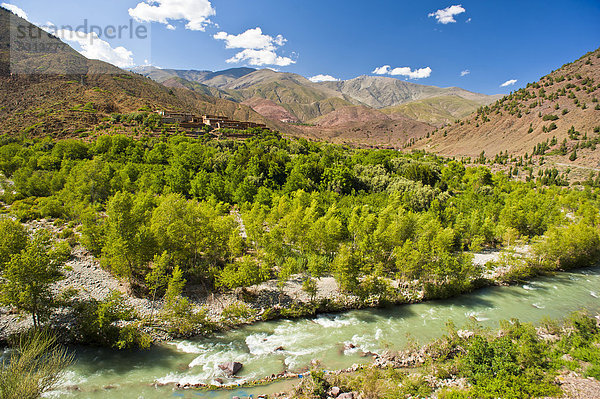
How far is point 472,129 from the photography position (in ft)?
420

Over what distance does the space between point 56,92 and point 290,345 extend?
114521mm

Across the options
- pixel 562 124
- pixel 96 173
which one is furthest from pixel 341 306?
pixel 562 124

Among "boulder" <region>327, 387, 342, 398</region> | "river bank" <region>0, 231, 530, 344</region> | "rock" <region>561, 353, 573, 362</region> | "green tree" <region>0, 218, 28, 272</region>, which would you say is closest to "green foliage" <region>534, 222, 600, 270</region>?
"river bank" <region>0, 231, 530, 344</region>

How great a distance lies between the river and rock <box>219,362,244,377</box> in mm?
331

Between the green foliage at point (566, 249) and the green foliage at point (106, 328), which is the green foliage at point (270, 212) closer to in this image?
the green foliage at point (566, 249)

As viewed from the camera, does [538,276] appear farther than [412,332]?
Yes

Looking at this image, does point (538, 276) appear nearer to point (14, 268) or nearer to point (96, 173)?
point (14, 268)

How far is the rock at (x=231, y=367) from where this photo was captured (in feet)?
60.0

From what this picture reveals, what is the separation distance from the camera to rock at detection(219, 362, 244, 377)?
719 inches

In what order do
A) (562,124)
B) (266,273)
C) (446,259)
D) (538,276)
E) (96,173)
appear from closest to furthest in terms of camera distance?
(266,273)
(446,259)
(538,276)
(96,173)
(562,124)

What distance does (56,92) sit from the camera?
9131 centimetres

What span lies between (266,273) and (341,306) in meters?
7.55

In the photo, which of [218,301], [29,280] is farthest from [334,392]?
[29,280]

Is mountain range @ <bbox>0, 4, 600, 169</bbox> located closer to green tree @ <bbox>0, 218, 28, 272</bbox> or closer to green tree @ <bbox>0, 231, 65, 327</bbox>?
green tree @ <bbox>0, 218, 28, 272</bbox>
